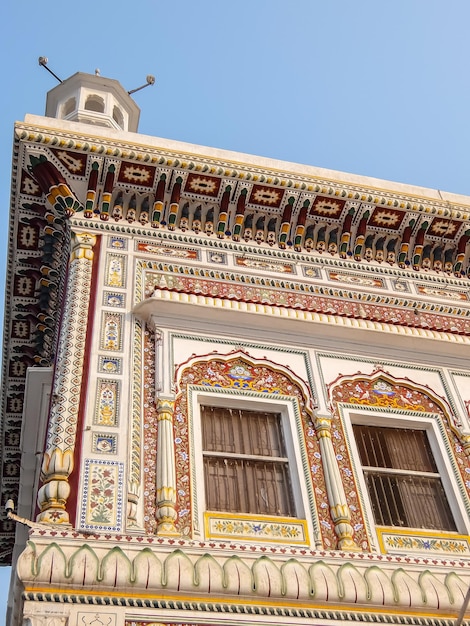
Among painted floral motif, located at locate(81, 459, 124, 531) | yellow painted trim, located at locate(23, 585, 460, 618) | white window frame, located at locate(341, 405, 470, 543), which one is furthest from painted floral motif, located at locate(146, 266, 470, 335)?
yellow painted trim, located at locate(23, 585, 460, 618)

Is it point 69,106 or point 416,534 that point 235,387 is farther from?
point 69,106

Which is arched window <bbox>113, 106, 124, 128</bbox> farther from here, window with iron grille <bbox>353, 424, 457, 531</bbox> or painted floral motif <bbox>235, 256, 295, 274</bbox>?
window with iron grille <bbox>353, 424, 457, 531</bbox>

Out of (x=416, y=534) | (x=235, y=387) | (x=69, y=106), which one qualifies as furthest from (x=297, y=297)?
(x=69, y=106)

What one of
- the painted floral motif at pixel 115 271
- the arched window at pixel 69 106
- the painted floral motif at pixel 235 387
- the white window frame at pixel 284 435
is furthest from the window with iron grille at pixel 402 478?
the arched window at pixel 69 106

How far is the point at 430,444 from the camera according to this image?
744cm

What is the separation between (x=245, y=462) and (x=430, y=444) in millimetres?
1922

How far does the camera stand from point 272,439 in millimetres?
6980

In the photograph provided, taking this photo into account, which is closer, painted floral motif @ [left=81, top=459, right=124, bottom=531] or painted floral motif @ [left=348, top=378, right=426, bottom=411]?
painted floral motif @ [left=81, top=459, right=124, bottom=531]

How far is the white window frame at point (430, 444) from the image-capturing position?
263 inches

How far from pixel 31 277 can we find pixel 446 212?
5019mm

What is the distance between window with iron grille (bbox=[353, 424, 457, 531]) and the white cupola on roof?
20.3 ft

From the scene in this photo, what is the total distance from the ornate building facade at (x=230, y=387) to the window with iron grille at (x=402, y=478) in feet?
0.07

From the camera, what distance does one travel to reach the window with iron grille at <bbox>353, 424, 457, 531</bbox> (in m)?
6.73

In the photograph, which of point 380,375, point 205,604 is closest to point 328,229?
point 380,375
